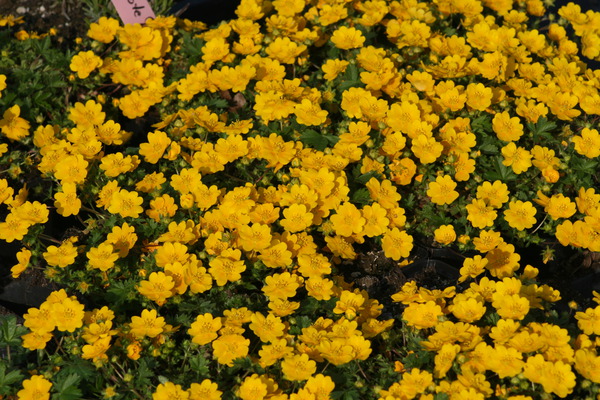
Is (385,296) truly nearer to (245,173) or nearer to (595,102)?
(245,173)

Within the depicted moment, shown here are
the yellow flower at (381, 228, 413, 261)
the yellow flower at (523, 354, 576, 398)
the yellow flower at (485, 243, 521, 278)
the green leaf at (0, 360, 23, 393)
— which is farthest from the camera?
the yellow flower at (381, 228, 413, 261)

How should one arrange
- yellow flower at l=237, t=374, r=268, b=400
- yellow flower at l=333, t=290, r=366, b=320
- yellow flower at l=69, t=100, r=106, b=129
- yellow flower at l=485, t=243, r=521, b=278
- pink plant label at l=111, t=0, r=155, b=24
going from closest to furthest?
yellow flower at l=237, t=374, r=268, b=400
yellow flower at l=333, t=290, r=366, b=320
yellow flower at l=485, t=243, r=521, b=278
yellow flower at l=69, t=100, r=106, b=129
pink plant label at l=111, t=0, r=155, b=24

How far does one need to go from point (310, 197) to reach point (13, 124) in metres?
1.74

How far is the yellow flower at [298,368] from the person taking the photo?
3.01 metres

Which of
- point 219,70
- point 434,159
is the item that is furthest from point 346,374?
point 219,70

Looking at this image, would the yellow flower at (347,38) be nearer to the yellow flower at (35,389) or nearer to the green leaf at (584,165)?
the green leaf at (584,165)

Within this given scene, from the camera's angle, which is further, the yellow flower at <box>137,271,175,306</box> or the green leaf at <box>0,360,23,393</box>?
the yellow flower at <box>137,271,175,306</box>

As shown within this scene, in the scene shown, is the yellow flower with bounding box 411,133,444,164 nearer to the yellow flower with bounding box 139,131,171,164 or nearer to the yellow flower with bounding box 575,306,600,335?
the yellow flower with bounding box 575,306,600,335

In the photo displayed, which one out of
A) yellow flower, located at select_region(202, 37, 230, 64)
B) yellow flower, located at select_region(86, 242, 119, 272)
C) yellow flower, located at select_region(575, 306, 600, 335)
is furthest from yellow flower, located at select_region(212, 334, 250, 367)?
yellow flower, located at select_region(202, 37, 230, 64)

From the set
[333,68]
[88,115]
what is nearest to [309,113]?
[333,68]

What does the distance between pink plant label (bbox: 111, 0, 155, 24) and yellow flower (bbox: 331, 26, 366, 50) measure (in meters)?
1.17

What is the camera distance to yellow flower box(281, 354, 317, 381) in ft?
9.89

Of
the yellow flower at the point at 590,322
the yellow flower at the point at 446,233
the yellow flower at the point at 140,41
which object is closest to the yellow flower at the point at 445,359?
the yellow flower at the point at 590,322

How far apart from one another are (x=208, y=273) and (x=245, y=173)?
0.65m
